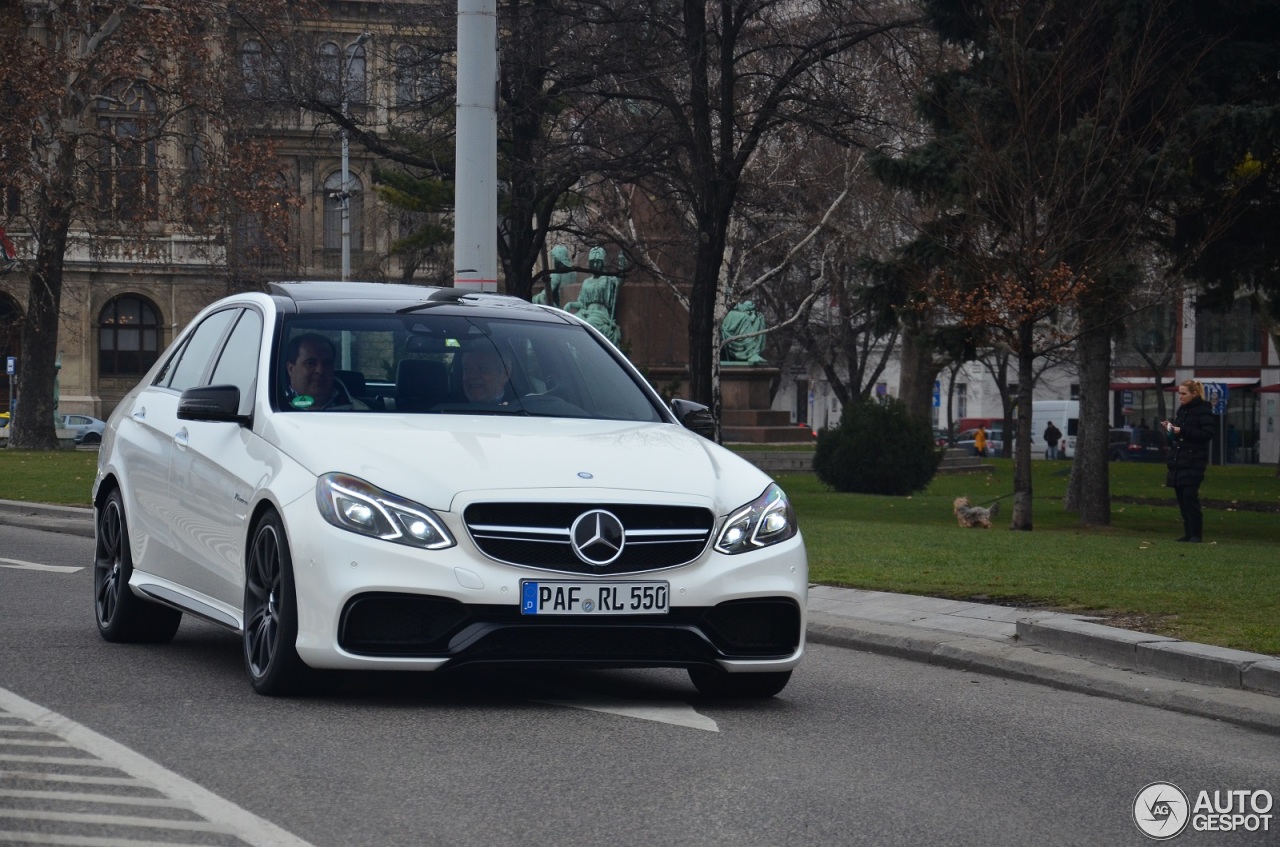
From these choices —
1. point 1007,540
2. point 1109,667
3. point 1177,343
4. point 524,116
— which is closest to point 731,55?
point 524,116

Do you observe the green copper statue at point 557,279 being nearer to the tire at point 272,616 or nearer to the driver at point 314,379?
the driver at point 314,379

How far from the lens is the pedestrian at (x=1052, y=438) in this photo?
81.4m

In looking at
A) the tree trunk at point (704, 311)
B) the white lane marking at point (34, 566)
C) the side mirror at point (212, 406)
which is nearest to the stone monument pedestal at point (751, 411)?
the tree trunk at point (704, 311)

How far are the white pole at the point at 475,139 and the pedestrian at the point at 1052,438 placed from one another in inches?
2650

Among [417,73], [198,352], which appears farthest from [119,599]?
[417,73]

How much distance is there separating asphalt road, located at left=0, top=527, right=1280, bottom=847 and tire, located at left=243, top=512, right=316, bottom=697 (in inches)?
4.0

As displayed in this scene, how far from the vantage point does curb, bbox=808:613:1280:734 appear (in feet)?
27.2

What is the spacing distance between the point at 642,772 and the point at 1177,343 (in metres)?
87.7

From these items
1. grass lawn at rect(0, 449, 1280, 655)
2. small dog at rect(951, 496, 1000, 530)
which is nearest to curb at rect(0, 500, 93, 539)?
grass lawn at rect(0, 449, 1280, 655)

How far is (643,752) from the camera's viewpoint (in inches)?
259

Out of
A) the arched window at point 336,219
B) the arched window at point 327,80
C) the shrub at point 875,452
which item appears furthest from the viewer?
the arched window at point 336,219

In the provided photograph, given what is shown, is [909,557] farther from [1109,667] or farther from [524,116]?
[524,116]

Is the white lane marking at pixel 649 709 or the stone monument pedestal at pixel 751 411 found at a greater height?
the stone monument pedestal at pixel 751 411

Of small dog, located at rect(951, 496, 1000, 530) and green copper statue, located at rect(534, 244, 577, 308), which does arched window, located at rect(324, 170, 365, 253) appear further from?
small dog, located at rect(951, 496, 1000, 530)
